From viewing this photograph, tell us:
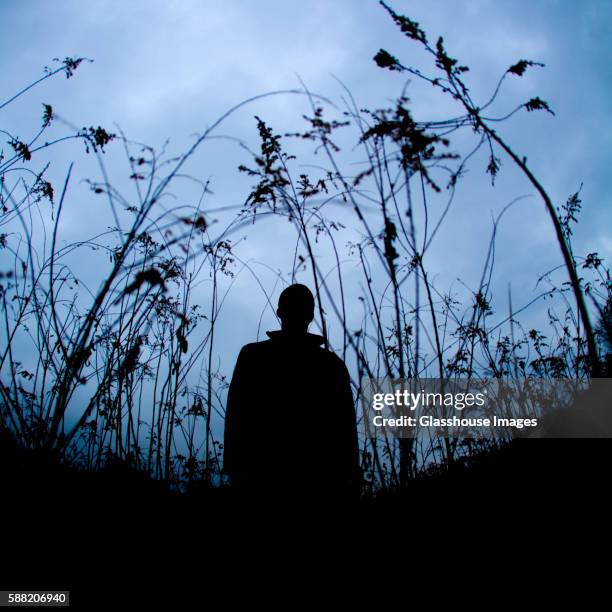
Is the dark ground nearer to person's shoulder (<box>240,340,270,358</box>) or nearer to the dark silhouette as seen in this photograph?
the dark silhouette

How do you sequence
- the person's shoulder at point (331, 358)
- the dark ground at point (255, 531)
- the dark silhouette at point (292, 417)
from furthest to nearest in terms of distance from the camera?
1. the person's shoulder at point (331, 358)
2. the dark silhouette at point (292, 417)
3. the dark ground at point (255, 531)

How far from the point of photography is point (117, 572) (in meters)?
1.41

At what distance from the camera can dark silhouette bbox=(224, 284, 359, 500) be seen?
1780 mm

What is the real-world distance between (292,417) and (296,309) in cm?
52

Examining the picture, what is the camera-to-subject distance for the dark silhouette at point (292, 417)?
178 centimetres

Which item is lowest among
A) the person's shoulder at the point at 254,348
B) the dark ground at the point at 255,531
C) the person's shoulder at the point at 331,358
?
the dark ground at the point at 255,531

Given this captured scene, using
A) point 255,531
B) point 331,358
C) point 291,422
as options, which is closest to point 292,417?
point 291,422

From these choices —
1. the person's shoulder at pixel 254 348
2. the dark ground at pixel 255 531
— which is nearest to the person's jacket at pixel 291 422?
the person's shoulder at pixel 254 348

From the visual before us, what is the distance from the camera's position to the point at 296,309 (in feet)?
6.64

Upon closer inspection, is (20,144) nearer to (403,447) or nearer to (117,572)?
(117,572)

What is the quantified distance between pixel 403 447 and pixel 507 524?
1.52 feet

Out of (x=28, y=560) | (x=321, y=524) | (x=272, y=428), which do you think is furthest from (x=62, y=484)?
(x=321, y=524)

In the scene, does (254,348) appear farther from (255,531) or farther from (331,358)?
(255,531)

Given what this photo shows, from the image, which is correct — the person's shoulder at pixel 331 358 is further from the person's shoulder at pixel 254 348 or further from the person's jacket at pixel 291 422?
the person's shoulder at pixel 254 348
